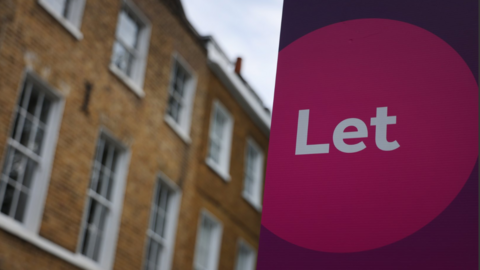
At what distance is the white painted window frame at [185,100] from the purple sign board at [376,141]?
12.0 m

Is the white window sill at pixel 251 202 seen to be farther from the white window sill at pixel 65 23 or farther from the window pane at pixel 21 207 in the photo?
the window pane at pixel 21 207

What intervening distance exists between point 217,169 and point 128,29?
4846 millimetres

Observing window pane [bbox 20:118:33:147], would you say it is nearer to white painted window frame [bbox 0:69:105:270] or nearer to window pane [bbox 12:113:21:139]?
window pane [bbox 12:113:21:139]

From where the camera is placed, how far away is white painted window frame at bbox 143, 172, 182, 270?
47.8ft

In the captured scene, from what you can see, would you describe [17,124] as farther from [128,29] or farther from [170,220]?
[170,220]

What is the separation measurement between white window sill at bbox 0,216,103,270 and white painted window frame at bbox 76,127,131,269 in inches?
6.1

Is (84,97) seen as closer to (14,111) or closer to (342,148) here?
(14,111)

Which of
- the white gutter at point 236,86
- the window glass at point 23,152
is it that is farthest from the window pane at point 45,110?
the white gutter at point 236,86

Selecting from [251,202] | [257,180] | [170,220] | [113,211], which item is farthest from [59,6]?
[257,180]

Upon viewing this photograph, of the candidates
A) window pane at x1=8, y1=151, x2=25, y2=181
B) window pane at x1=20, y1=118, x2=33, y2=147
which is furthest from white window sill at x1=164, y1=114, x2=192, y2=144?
window pane at x1=8, y1=151, x2=25, y2=181

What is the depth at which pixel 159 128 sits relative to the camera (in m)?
14.8

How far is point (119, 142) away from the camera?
13.4 meters

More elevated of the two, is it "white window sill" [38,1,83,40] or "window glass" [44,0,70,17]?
"window glass" [44,0,70,17]

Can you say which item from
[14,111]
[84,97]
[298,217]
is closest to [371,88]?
[298,217]
